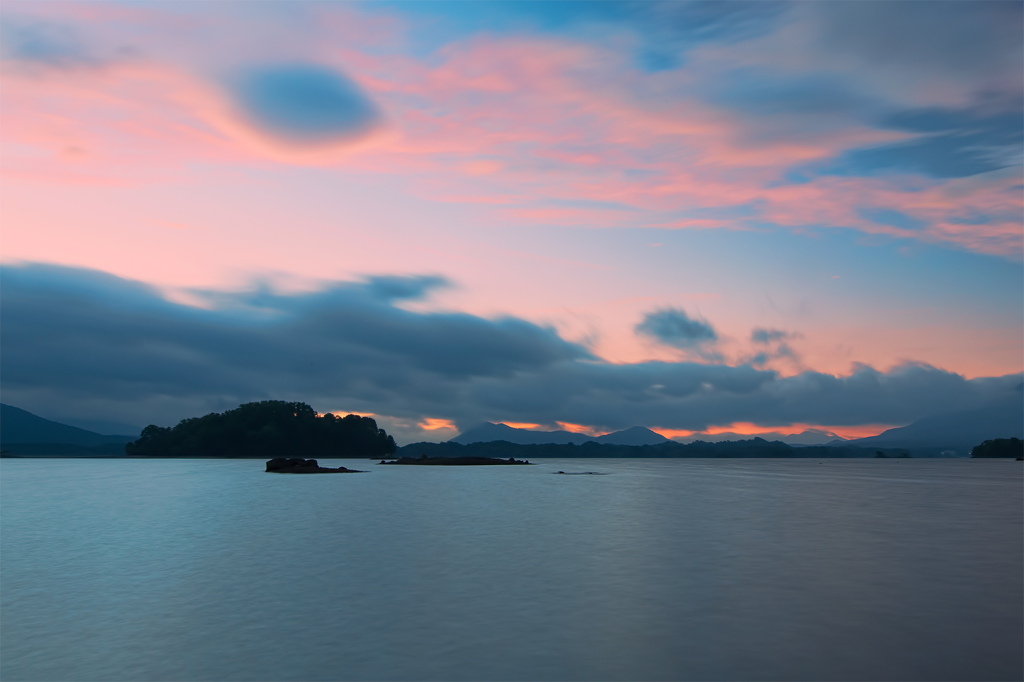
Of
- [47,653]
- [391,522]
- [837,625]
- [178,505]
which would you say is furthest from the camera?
[178,505]

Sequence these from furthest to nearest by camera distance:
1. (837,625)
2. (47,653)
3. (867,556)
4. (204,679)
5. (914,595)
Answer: (867,556) < (914,595) < (837,625) < (47,653) < (204,679)

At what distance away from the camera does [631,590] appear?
2588 cm

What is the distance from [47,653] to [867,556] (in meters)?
32.0

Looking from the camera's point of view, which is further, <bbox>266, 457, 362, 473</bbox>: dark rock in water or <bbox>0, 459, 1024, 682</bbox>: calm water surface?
<bbox>266, 457, 362, 473</bbox>: dark rock in water

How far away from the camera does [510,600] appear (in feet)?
78.3

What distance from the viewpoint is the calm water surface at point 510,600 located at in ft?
54.8

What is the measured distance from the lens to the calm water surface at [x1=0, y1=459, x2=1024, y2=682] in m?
16.7

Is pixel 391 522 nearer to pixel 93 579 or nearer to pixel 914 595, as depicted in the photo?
pixel 93 579

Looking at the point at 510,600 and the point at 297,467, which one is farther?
the point at 297,467

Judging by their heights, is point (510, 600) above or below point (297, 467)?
above

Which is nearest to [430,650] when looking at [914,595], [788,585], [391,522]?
[788,585]

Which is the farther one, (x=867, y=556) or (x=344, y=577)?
(x=867, y=556)

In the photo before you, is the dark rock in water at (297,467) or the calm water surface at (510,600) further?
the dark rock in water at (297,467)

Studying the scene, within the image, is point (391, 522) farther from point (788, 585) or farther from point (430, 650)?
point (430, 650)
